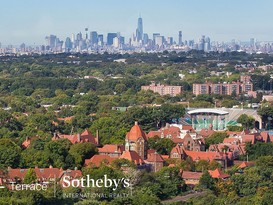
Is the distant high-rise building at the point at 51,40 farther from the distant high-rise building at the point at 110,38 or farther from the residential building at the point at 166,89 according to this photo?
the residential building at the point at 166,89

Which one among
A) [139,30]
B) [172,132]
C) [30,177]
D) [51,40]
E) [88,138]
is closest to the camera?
[30,177]

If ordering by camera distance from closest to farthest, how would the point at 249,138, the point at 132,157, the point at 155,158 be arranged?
the point at 132,157, the point at 155,158, the point at 249,138

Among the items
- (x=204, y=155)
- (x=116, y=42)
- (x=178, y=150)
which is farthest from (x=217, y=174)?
(x=116, y=42)

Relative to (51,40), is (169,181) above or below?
below

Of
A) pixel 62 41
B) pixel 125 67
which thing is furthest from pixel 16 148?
pixel 62 41

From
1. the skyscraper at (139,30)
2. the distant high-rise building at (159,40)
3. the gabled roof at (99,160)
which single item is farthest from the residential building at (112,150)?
the skyscraper at (139,30)

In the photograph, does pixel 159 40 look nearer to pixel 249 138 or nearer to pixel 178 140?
pixel 249 138

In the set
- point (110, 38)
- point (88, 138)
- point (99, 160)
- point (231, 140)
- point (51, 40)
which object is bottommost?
point (231, 140)
